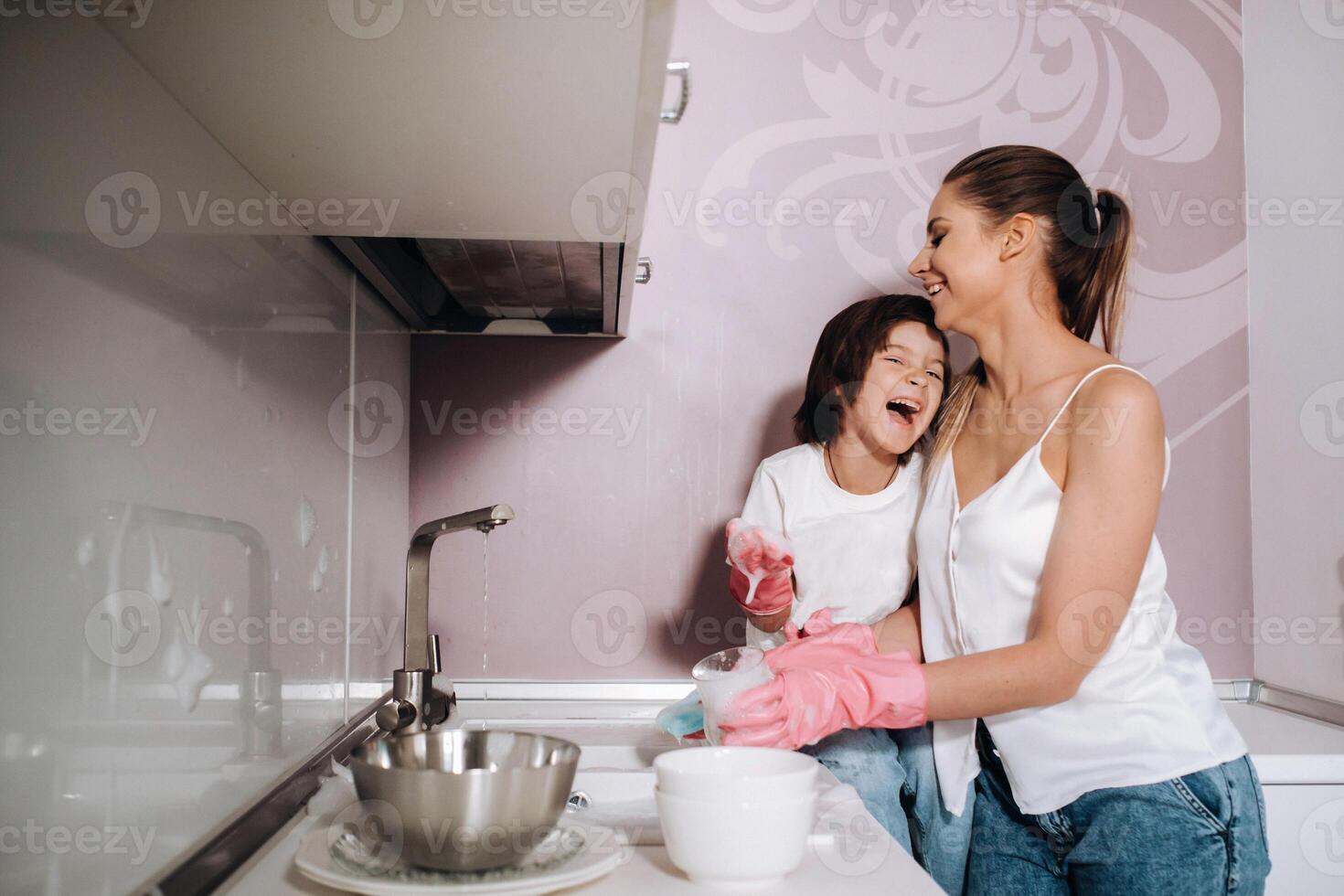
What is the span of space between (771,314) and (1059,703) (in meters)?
0.83

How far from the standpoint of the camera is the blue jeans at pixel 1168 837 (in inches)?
40.0

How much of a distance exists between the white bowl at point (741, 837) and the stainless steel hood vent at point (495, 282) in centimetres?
64

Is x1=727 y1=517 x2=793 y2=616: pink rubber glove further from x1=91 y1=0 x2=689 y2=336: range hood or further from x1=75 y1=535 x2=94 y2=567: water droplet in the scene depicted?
x1=75 y1=535 x2=94 y2=567: water droplet

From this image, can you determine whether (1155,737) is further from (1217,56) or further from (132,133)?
(1217,56)

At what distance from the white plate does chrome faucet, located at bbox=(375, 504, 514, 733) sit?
39cm

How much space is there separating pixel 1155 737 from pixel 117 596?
3.26 feet

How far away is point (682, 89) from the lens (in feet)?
2.49

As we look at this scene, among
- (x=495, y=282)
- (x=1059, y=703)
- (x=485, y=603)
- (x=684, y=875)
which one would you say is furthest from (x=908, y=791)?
(x=495, y=282)

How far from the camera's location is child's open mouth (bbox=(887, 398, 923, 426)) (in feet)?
4.48

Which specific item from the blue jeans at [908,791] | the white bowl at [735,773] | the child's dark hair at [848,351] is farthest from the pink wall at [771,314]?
the white bowl at [735,773]

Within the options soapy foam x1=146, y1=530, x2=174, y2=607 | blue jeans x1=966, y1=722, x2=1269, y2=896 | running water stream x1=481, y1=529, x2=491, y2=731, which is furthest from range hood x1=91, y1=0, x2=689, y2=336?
blue jeans x1=966, y1=722, x2=1269, y2=896

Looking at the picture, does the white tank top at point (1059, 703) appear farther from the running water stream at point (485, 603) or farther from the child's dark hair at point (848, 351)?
the running water stream at point (485, 603)

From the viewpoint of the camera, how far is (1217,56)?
1.79m

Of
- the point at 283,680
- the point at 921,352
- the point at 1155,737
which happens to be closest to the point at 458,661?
the point at 283,680
